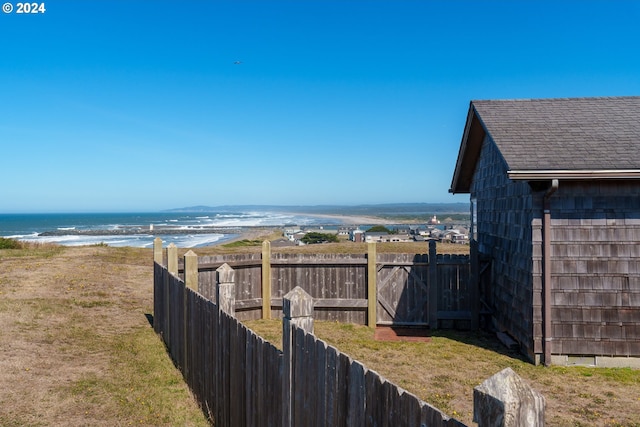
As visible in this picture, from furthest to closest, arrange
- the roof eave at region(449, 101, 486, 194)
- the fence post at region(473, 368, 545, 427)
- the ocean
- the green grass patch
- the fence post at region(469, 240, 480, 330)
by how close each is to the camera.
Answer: the ocean, the roof eave at region(449, 101, 486, 194), the fence post at region(469, 240, 480, 330), the green grass patch, the fence post at region(473, 368, 545, 427)

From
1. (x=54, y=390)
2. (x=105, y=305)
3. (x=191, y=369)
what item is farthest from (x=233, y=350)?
(x=105, y=305)

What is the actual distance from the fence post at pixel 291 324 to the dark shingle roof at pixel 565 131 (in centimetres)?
603

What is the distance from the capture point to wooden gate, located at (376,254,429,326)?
36.9ft

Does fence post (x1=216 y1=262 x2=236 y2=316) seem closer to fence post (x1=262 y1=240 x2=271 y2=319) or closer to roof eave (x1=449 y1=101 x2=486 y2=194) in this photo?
fence post (x1=262 y1=240 x2=271 y2=319)

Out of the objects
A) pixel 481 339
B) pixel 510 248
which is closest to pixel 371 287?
pixel 481 339

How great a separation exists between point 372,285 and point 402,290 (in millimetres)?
739

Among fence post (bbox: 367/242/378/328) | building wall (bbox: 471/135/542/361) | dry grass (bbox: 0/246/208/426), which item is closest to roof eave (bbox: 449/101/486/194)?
building wall (bbox: 471/135/542/361)

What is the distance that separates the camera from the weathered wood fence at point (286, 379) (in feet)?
7.76

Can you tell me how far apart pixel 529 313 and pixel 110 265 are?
15.6m

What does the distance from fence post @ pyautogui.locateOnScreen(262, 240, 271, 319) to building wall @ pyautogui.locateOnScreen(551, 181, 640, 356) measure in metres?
6.11

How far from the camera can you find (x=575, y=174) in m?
8.23

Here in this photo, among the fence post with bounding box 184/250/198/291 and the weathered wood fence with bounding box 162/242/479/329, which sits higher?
the fence post with bounding box 184/250/198/291

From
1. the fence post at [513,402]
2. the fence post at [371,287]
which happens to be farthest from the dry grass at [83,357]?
the fence post at [513,402]

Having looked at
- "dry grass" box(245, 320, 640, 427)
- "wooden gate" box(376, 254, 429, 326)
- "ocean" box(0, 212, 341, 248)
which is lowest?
"ocean" box(0, 212, 341, 248)
